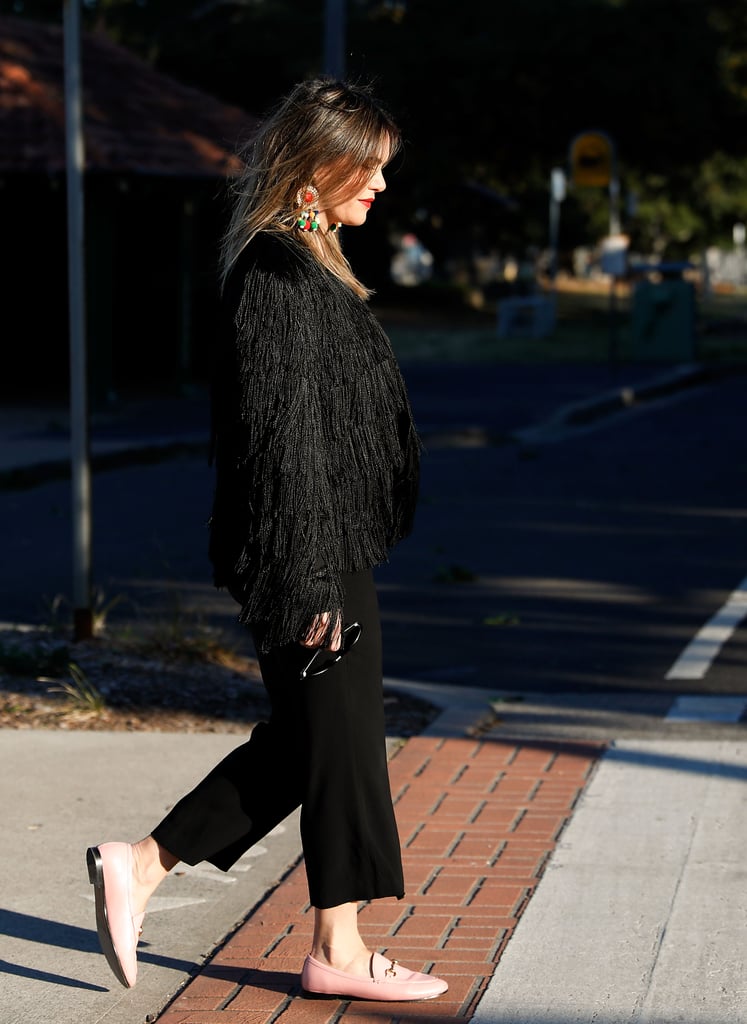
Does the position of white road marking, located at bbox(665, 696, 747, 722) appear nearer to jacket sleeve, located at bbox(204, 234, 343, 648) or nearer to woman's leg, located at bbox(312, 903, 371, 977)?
woman's leg, located at bbox(312, 903, 371, 977)

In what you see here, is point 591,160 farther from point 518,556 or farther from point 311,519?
point 311,519

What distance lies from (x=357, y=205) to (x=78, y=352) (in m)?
3.73

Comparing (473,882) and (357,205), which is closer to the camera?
(357,205)

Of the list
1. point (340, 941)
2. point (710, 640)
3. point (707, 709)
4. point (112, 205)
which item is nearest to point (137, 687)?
point (707, 709)

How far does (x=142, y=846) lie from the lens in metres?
3.73

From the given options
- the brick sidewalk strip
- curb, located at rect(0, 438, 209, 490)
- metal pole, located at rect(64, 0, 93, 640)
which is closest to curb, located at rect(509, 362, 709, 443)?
curb, located at rect(0, 438, 209, 490)

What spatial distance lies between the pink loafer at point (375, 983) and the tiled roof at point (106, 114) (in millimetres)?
14744

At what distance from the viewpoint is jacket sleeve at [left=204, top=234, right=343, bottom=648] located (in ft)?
11.1

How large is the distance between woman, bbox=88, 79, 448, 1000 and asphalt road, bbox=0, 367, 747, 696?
11.6ft

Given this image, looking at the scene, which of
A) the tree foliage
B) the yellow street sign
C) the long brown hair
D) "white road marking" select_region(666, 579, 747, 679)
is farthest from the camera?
the tree foliage

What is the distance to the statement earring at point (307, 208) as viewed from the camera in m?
3.55

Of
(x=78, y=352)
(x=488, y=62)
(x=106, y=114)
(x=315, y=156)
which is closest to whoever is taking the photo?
(x=315, y=156)

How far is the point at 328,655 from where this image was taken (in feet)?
11.4

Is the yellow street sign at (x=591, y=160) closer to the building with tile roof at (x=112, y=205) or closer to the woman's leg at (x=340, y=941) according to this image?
the building with tile roof at (x=112, y=205)
